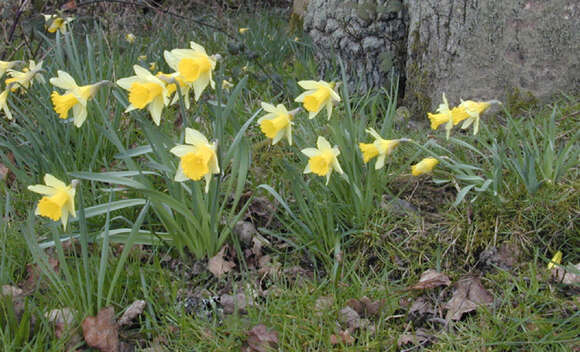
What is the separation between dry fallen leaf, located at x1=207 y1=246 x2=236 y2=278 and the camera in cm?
211

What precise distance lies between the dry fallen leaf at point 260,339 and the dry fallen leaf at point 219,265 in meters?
0.39

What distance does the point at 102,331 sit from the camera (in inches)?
69.5

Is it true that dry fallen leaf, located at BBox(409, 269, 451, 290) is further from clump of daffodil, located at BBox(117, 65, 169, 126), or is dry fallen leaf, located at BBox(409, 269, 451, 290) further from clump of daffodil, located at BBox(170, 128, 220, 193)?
clump of daffodil, located at BBox(117, 65, 169, 126)

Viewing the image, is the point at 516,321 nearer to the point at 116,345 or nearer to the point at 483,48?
the point at 116,345

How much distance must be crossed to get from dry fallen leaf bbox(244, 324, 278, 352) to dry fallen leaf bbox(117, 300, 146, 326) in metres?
0.39

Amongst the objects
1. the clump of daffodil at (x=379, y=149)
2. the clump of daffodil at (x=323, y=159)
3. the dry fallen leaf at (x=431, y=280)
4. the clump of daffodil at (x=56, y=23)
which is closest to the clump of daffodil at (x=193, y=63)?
the clump of daffodil at (x=323, y=159)

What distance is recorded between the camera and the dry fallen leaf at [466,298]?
6.06ft

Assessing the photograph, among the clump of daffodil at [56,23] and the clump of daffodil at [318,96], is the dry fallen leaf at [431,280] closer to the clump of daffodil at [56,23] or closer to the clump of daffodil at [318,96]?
the clump of daffodil at [318,96]

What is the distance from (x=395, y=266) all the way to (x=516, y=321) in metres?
0.52

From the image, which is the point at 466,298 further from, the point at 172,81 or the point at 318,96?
the point at 172,81

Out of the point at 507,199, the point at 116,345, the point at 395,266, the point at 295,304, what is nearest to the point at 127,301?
the point at 116,345

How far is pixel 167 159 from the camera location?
2.00 meters

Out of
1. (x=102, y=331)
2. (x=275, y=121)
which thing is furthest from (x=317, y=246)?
(x=102, y=331)

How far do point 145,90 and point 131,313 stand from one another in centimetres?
72
